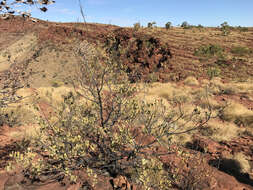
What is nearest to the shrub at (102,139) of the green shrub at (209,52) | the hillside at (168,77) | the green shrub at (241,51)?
the hillside at (168,77)

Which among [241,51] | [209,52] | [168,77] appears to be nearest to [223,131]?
[168,77]

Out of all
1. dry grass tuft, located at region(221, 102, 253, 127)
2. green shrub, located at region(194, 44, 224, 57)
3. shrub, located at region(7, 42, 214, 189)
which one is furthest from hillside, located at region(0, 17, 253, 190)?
shrub, located at region(7, 42, 214, 189)

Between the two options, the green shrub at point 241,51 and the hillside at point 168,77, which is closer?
the hillside at point 168,77

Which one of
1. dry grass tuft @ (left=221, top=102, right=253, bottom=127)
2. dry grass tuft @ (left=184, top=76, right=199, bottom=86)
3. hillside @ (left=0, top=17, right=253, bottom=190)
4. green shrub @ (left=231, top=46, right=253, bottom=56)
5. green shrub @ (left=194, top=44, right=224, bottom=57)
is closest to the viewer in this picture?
hillside @ (left=0, top=17, right=253, bottom=190)

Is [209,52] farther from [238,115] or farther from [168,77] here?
[238,115]

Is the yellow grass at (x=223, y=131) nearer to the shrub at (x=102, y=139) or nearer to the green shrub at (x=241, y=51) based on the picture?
the shrub at (x=102, y=139)

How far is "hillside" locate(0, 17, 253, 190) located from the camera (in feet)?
15.3

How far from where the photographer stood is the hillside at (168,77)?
465 centimetres

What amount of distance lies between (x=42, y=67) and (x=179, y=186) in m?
18.3

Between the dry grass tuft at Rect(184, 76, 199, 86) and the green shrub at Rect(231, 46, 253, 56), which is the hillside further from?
the green shrub at Rect(231, 46, 253, 56)

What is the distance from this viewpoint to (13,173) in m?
3.70

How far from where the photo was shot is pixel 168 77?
48.5 feet

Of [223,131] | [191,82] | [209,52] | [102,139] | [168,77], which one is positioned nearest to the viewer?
[102,139]

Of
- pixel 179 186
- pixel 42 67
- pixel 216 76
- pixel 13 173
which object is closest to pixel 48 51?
pixel 42 67
